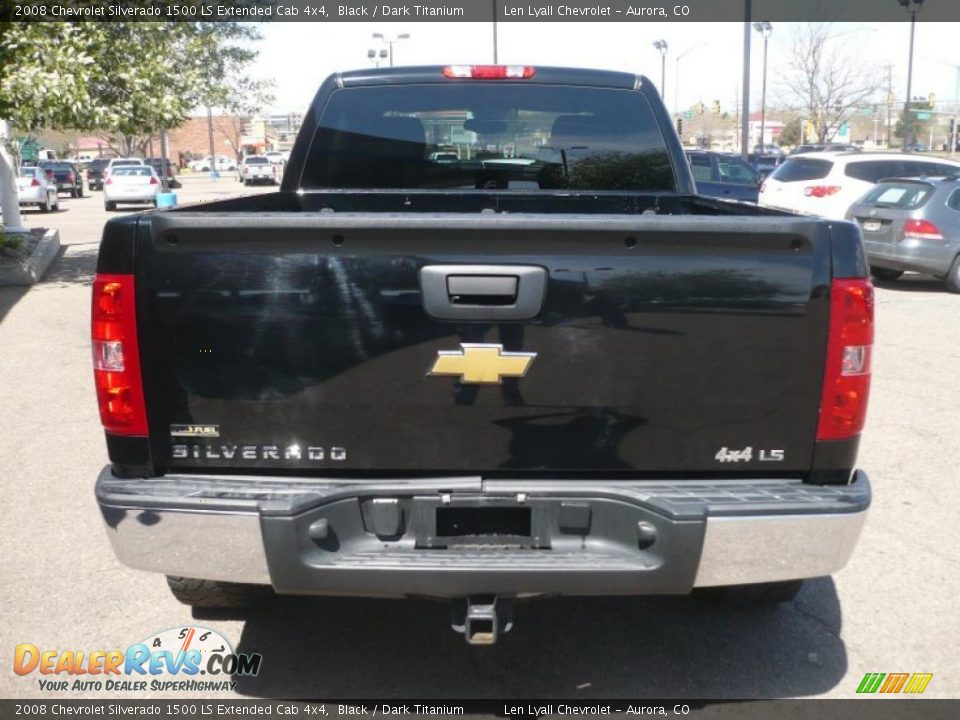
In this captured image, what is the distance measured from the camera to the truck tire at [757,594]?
3789 millimetres

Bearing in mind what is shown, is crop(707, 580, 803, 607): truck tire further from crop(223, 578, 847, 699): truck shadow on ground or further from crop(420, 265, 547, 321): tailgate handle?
crop(420, 265, 547, 321): tailgate handle

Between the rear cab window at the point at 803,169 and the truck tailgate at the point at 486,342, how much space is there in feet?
49.4

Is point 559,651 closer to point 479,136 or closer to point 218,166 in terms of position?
point 479,136

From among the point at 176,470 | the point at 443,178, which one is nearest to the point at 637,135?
the point at 443,178

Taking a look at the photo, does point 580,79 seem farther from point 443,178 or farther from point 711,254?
point 711,254

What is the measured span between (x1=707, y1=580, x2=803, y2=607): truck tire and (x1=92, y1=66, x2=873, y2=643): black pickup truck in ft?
2.85

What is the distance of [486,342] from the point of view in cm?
284

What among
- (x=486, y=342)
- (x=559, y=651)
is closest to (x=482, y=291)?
(x=486, y=342)

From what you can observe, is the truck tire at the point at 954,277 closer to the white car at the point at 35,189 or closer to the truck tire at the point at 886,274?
the truck tire at the point at 886,274

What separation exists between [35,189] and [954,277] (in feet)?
93.6

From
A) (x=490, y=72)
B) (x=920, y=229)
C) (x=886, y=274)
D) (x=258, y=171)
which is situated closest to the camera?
(x=490, y=72)

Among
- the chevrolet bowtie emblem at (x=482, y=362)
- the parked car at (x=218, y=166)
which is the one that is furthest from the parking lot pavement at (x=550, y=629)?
the parked car at (x=218, y=166)

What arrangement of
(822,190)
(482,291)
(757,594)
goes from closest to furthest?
(482,291), (757,594), (822,190)

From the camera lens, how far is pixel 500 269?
2.81 meters
